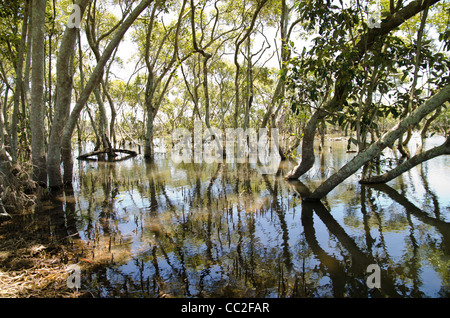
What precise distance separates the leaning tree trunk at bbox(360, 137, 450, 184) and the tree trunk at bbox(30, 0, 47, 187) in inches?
336

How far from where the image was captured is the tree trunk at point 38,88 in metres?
7.16

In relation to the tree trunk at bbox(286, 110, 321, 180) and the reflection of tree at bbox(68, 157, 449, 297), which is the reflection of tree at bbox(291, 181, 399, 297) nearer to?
the reflection of tree at bbox(68, 157, 449, 297)

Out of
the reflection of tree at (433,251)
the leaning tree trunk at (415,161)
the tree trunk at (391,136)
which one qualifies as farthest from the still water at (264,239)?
the tree trunk at (391,136)

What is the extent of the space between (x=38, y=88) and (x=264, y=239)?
6561 mm

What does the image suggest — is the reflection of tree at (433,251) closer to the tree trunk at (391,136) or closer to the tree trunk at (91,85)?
the tree trunk at (391,136)

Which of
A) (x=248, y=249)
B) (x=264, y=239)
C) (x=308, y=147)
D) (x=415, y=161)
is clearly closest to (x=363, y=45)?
(x=415, y=161)

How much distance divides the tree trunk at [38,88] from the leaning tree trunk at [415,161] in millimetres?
8544

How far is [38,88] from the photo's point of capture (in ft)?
24.6

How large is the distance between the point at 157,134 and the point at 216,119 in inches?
344

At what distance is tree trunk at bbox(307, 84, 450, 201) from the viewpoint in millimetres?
5227

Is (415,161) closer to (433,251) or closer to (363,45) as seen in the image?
(363,45)

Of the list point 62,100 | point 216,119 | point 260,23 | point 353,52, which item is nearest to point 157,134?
point 216,119

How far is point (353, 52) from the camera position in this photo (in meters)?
6.24
